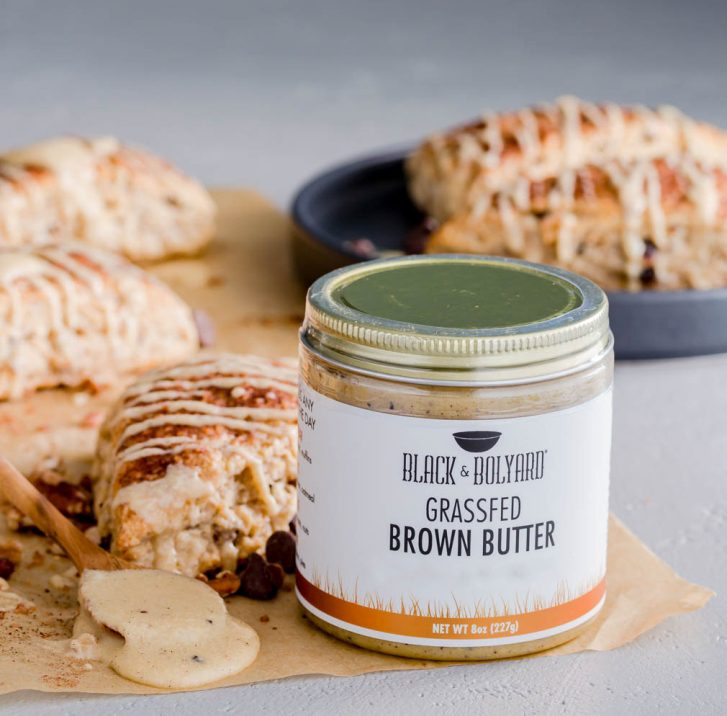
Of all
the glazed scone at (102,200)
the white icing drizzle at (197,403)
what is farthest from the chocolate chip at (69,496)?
the glazed scone at (102,200)

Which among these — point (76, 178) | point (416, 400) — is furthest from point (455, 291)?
point (76, 178)

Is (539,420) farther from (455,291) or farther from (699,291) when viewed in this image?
(699,291)

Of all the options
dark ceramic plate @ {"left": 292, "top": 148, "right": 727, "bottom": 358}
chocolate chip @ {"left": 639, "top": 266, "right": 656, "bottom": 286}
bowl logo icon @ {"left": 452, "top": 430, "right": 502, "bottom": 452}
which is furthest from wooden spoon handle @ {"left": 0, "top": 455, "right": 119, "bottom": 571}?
chocolate chip @ {"left": 639, "top": 266, "right": 656, "bottom": 286}

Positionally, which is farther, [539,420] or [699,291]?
[699,291]

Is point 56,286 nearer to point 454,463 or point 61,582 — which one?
point 61,582

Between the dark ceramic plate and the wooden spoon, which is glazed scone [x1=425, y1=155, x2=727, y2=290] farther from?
the wooden spoon

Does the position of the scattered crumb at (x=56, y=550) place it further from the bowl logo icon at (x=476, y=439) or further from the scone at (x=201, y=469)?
the bowl logo icon at (x=476, y=439)
